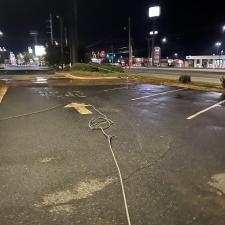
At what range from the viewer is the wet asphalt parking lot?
163 inches

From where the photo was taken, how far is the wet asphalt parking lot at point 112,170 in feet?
13.6

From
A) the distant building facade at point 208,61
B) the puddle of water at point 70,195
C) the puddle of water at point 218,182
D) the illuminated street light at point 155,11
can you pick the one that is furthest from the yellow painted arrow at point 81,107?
the illuminated street light at point 155,11

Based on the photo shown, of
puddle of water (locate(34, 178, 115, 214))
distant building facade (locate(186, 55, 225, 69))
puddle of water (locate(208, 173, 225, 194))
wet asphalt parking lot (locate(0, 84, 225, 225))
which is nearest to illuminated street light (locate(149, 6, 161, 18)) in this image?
distant building facade (locate(186, 55, 225, 69))

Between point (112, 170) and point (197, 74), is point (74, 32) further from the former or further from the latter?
point (112, 170)

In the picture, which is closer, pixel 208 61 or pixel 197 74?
pixel 197 74

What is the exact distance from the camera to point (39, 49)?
4245 inches

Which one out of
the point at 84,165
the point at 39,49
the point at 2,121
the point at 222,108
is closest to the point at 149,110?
the point at 222,108

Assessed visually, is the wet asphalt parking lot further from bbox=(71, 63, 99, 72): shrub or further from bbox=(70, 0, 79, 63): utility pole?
→ bbox=(70, 0, 79, 63): utility pole

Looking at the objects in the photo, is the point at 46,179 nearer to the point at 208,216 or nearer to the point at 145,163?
the point at 145,163

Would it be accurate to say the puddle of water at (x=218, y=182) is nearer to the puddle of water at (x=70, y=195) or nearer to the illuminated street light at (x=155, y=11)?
the puddle of water at (x=70, y=195)

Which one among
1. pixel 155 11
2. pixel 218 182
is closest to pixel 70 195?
pixel 218 182

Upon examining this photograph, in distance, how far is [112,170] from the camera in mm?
5641

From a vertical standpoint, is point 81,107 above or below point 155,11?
below

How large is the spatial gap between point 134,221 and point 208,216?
3.32 feet
